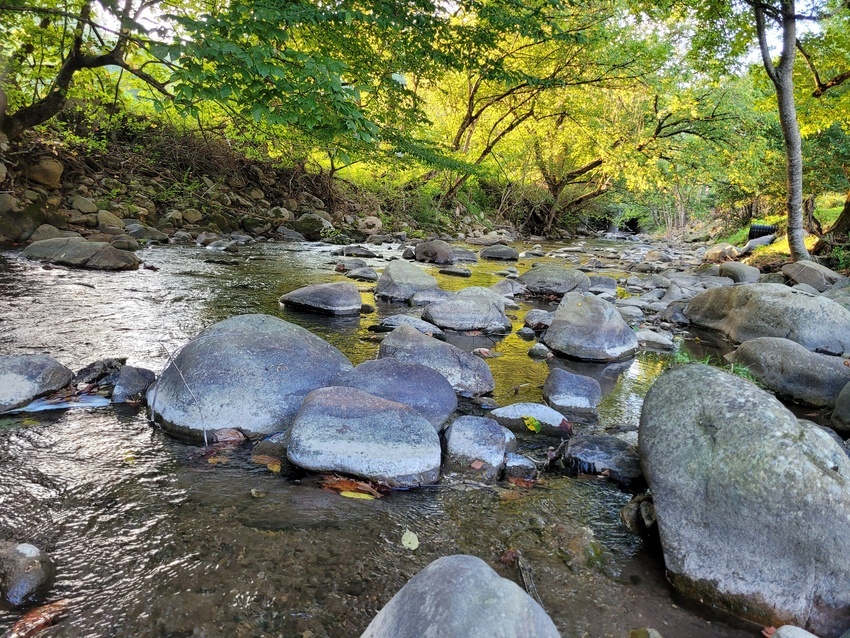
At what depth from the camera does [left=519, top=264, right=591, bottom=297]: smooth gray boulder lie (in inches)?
415

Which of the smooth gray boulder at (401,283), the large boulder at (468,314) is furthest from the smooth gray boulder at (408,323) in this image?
the smooth gray boulder at (401,283)

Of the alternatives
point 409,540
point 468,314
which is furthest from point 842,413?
point 468,314

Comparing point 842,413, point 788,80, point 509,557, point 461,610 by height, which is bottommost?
point 509,557

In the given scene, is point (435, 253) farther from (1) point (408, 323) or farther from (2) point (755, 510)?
(2) point (755, 510)

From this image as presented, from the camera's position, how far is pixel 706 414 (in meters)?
2.84

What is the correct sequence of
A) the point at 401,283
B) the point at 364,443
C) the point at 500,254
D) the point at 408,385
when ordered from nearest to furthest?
the point at 364,443 < the point at 408,385 < the point at 401,283 < the point at 500,254

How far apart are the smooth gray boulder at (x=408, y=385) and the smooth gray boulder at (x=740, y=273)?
1012 centimetres

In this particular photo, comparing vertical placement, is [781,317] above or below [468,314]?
above

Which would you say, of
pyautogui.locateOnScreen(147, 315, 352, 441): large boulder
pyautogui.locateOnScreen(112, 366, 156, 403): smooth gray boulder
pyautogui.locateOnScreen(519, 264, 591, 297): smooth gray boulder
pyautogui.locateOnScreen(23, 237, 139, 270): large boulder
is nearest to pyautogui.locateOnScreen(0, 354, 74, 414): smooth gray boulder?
pyautogui.locateOnScreen(112, 366, 156, 403): smooth gray boulder

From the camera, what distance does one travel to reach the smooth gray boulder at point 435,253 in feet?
46.5

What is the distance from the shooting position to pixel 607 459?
11.8 feet

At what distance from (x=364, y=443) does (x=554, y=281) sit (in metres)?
8.05

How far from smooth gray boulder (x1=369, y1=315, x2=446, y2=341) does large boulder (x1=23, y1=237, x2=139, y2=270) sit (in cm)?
549

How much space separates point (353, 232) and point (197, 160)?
568 cm
